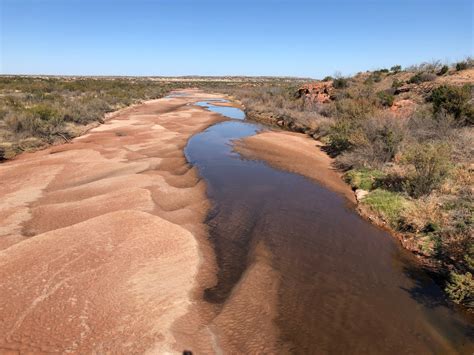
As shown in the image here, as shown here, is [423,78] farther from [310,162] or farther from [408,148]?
[310,162]

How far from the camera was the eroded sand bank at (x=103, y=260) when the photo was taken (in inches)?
225

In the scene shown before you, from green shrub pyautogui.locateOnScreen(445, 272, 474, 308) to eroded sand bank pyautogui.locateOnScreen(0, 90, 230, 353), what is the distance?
16.4ft

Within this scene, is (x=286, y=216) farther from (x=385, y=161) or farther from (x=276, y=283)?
(x=385, y=161)

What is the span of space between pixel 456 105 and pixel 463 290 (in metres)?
14.6

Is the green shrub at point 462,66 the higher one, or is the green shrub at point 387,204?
the green shrub at point 462,66

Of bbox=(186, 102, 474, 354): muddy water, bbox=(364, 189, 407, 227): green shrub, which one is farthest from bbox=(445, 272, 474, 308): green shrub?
bbox=(364, 189, 407, 227): green shrub

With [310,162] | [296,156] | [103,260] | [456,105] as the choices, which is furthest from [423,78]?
[103,260]

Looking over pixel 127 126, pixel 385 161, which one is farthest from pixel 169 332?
pixel 127 126

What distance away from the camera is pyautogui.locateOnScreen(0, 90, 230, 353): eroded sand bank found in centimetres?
570

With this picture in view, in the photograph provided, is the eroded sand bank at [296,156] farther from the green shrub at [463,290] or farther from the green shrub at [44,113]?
the green shrub at [44,113]

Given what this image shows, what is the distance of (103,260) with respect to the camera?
773cm

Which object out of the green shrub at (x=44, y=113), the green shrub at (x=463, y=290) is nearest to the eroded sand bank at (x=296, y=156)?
the green shrub at (x=463, y=290)

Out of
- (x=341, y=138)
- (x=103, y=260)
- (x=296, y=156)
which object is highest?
(x=341, y=138)

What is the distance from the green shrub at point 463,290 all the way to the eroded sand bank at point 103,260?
499cm
